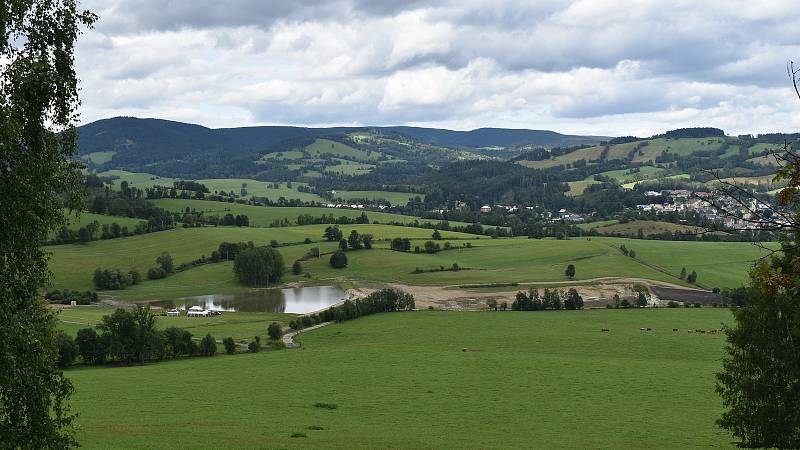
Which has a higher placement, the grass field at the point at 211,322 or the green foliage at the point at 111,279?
the green foliage at the point at 111,279

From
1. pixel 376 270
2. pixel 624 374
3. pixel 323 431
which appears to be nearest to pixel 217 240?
pixel 376 270

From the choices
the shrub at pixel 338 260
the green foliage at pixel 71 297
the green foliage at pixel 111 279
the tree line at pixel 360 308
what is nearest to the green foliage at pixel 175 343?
the tree line at pixel 360 308

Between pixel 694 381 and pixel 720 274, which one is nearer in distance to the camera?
pixel 694 381

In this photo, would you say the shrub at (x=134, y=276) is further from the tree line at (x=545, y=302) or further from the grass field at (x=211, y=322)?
the tree line at (x=545, y=302)

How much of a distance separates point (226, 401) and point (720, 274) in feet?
398

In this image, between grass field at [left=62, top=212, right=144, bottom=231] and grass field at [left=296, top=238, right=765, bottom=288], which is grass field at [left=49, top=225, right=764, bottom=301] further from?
grass field at [left=62, top=212, right=144, bottom=231]

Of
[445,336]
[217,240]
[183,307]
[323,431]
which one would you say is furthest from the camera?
[217,240]

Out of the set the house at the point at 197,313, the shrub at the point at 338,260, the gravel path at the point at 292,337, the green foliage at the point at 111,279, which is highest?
the shrub at the point at 338,260

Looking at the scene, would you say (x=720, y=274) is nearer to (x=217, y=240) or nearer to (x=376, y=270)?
(x=376, y=270)

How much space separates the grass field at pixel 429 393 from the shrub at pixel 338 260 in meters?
58.9

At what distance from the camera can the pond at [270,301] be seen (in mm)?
119188

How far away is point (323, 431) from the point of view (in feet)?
125

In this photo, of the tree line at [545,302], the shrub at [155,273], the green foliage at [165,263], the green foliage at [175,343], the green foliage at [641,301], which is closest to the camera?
the green foliage at [175,343]

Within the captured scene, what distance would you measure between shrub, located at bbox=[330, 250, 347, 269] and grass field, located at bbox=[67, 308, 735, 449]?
193 feet
